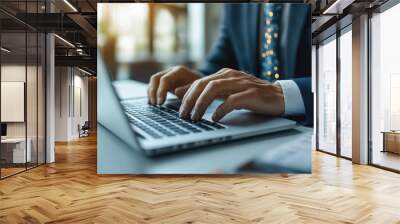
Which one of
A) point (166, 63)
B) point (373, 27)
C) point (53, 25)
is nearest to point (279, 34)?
point (166, 63)

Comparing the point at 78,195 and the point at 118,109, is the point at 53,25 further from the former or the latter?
the point at 78,195

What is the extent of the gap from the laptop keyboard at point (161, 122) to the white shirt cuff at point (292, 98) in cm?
114

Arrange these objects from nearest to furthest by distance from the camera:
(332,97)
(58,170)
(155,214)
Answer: (155,214) < (58,170) < (332,97)

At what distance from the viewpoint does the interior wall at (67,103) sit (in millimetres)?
15289

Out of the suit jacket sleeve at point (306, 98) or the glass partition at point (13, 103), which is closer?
the suit jacket sleeve at point (306, 98)

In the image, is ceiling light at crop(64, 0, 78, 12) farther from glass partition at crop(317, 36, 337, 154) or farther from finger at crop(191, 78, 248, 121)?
glass partition at crop(317, 36, 337, 154)

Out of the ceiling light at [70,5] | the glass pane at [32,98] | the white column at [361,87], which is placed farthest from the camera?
the white column at [361,87]

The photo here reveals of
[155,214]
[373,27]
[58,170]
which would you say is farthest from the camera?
[373,27]

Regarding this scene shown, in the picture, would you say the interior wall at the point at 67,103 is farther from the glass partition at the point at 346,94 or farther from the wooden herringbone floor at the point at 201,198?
the glass partition at the point at 346,94

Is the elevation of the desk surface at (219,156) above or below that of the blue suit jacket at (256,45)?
below

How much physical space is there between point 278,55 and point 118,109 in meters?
2.66

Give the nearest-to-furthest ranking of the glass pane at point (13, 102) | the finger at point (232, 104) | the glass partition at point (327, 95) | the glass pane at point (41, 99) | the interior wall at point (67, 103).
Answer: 1. the finger at point (232, 104)
2. the glass pane at point (13, 102)
3. the glass pane at point (41, 99)
4. the glass partition at point (327, 95)
5. the interior wall at point (67, 103)

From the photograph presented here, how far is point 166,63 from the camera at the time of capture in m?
6.05

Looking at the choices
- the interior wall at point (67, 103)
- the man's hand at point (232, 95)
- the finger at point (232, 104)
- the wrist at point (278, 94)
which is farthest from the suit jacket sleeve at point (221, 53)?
the interior wall at point (67, 103)
